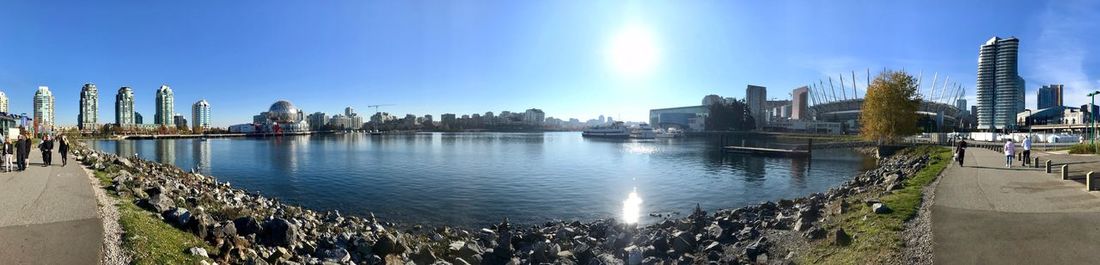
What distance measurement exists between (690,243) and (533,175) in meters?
23.3

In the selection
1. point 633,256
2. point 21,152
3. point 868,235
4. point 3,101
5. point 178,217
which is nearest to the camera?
point 868,235

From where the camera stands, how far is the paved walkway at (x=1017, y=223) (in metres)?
8.53

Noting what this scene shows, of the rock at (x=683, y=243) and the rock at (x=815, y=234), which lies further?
the rock at (x=683, y=243)

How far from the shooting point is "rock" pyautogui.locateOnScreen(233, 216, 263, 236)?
1109cm

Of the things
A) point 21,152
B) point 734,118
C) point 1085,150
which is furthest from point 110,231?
point 734,118

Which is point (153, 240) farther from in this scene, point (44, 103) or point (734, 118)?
point (44, 103)

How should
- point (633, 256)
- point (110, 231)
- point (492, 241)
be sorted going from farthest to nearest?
point (492, 241)
point (633, 256)
point (110, 231)

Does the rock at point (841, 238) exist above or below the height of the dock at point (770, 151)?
above

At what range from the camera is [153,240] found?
9.23m

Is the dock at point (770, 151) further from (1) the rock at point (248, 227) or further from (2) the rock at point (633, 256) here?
(1) the rock at point (248, 227)

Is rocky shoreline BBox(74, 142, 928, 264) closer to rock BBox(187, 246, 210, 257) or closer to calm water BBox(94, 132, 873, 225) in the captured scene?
rock BBox(187, 246, 210, 257)

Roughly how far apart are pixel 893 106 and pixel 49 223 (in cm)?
6379

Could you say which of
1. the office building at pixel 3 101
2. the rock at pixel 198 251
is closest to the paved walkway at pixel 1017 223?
the rock at pixel 198 251

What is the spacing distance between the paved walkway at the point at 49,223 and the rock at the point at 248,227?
7.65ft
